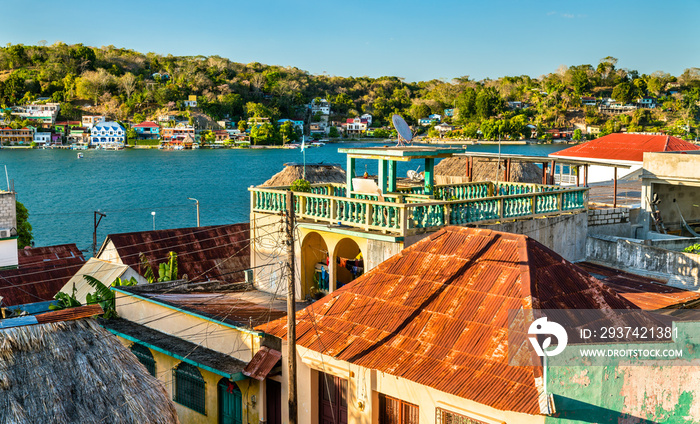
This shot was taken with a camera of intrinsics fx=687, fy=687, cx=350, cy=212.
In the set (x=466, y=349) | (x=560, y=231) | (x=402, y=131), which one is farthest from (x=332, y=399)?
(x=402, y=131)

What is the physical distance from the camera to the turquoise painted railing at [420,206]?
1098 centimetres

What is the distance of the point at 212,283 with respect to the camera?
1479cm

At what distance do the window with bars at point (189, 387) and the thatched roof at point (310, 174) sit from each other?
1743 cm

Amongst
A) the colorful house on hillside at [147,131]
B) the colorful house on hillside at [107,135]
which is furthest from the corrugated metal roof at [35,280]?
the colorful house on hillside at [147,131]

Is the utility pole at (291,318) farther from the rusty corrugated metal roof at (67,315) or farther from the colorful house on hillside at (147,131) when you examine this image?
the colorful house on hillside at (147,131)

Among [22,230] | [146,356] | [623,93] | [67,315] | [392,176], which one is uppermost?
[623,93]

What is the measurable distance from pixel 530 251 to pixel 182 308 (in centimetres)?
593

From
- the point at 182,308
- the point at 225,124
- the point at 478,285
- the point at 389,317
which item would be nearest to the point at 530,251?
the point at 478,285

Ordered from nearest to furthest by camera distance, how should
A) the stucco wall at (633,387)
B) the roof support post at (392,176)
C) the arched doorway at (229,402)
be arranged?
the stucco wall at (633,387) < the arched doorway at (229,402) < the roof support post at (392,176)

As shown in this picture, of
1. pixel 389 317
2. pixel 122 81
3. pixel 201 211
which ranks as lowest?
pixel 201 211

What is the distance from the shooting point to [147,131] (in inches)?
6781

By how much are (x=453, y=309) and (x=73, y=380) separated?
510 cm

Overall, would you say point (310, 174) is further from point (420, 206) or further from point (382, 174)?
point (420, 206)

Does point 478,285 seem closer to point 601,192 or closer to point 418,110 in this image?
point 601,192
